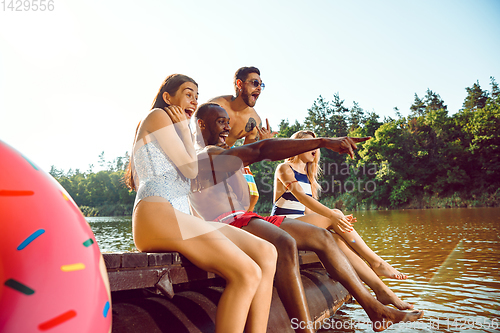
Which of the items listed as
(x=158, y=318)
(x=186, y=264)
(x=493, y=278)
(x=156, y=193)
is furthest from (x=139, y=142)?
(x=493, y=278)

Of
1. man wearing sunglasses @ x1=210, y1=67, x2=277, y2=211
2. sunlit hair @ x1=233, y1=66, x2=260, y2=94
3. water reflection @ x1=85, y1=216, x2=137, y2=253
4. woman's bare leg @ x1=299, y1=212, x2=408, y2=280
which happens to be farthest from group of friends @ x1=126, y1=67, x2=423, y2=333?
sunlit hair @ x1=233, y1=66, x2=260, y2=94

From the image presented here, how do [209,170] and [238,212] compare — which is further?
[238,212]

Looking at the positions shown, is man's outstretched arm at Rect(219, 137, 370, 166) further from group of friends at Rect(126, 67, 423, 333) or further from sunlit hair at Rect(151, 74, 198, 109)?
sunlit hair at Rect(151, 74, 198, 109)

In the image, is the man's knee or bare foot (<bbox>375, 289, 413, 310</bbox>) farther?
bare foot (<bbox>375, 289, 413, 310</bbox>)

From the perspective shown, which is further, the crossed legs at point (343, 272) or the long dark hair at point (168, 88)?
the crossed legs at point (343, 272)

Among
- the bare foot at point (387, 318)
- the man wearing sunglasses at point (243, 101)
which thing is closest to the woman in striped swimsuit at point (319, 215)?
the bare foot at point (387, 318)

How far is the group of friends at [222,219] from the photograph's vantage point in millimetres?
1941

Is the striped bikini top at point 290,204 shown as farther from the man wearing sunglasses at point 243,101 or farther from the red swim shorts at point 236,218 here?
the red swim shorts at point 236,218

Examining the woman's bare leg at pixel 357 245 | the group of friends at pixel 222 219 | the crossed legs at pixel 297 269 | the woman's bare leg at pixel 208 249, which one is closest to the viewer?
the woman's bare leg at pixel 208 249

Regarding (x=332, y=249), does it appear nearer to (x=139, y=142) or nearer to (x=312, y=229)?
(x=312, y=229)

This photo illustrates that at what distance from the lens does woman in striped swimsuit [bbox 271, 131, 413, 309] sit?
10.6 ft

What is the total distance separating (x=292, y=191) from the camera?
3.93 m

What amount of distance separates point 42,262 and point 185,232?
940mm

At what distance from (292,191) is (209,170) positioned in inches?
63.7
